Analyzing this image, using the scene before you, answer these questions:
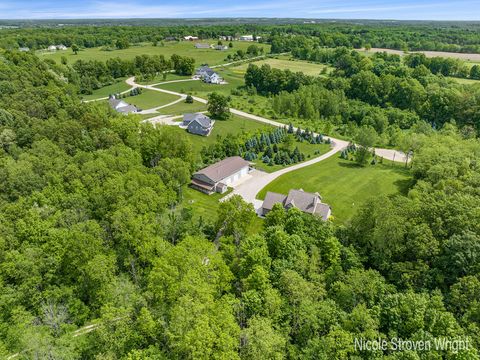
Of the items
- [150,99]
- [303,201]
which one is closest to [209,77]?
[150,99]

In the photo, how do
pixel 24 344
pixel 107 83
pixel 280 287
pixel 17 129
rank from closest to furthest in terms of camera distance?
pixel 24 344 → pixel 280 287 → pixel 17 129 → pixel 107 83

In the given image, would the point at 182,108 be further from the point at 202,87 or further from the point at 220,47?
the point at 220,47

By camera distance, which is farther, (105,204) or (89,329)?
(105,204)

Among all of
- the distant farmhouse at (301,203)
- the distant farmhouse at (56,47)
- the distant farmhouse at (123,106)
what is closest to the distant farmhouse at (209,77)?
the distant farmhouse at (123,106)

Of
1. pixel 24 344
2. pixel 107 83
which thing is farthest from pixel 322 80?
pixel 24 344

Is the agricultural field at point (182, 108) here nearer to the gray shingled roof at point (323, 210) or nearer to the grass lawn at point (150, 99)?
the grass lawn at point (150, 99)

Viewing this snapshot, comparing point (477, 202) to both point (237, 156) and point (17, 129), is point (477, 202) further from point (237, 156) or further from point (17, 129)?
point (17, 129)
